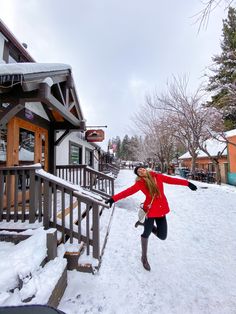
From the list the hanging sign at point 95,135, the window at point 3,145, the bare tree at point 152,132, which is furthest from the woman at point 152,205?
the bare tree at point 152,132

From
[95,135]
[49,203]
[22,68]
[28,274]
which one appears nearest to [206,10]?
[22,68]

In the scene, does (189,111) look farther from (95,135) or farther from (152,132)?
(152,132)

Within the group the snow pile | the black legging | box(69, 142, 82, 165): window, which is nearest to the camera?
the snow pile

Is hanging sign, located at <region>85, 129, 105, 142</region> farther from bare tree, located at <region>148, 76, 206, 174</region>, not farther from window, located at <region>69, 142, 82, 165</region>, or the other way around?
bare tree, located at <region>148, 76, 206, 174</region>

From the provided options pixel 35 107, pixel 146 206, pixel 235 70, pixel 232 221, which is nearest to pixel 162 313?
pixel 146 206

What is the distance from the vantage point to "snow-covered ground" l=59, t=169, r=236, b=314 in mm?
2559

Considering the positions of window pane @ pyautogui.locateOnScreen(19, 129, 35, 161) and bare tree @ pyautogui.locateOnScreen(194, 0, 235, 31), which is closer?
bare tree @ pyautogui.locateOnScreen(194, 0, 235, 31)

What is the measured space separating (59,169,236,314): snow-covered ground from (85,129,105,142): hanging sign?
6944 mm

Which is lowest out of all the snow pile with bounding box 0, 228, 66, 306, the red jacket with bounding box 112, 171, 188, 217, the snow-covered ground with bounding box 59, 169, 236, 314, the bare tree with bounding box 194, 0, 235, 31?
the snow-covered ground with bounding box 59, 169, 236, 314

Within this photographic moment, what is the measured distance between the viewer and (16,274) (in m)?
2.20

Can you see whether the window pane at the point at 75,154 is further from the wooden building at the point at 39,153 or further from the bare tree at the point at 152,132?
the bare tree at the point at 152,132

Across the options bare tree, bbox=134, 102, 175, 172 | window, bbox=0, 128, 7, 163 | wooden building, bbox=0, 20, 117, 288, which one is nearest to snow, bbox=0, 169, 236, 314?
wooden building, bbox=0, 20, 117, 288

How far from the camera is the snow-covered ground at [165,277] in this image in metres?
2.56

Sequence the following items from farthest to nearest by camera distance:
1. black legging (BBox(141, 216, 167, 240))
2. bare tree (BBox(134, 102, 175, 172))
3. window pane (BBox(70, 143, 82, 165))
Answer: bare tree (BBox(134, 102, 175, 172)) → window pane (BBox(70, 143, 82, 165)) → black legging (BBox(141, 216, 167, 240))
